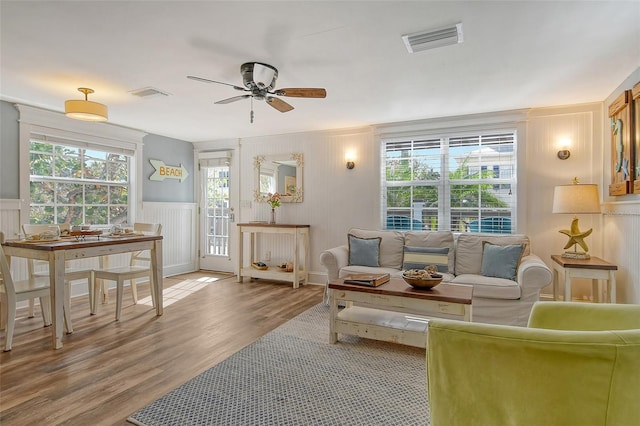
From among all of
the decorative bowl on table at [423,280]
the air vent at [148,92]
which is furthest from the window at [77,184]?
the decorative bowl on table at [423,280]

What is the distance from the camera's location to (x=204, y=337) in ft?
9.75

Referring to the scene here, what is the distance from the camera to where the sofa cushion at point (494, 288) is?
311 cm

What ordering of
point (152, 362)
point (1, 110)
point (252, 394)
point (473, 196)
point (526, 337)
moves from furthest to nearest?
point (473, 196)
point (1, 110)
point (152, 362)
point (252, 394)
point (526, 337)

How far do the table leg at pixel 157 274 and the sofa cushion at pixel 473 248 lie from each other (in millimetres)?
3312

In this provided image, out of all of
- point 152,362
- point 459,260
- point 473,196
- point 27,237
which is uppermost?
point 473,196

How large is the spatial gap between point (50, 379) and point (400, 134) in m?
4.43

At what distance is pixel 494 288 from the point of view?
317cm

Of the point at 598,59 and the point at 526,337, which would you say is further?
the point at 598,59

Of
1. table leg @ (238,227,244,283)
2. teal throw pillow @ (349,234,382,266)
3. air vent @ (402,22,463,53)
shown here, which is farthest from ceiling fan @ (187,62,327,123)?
table leg @ (238,227,244,283)

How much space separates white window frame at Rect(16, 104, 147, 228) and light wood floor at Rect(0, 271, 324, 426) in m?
1.46

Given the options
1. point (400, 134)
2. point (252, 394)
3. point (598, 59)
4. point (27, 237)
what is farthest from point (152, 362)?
point (598, 59)

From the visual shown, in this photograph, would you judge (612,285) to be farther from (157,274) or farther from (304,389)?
(157,274)

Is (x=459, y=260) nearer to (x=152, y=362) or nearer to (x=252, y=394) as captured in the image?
(x=252, y=394)

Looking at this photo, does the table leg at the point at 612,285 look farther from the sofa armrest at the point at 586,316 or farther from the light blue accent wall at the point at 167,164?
the light blue accent wall at the point at 167,164
